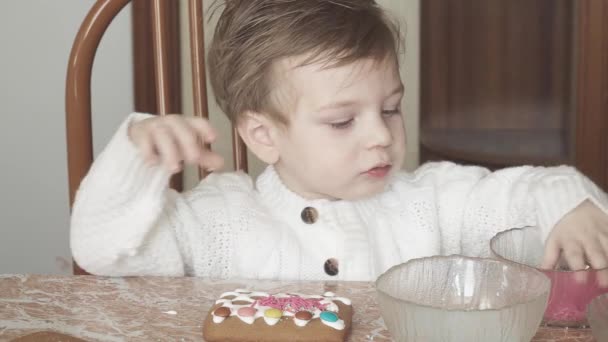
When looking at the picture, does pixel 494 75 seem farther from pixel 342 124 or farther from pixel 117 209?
pixel 117 209

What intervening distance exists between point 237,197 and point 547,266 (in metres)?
0.52

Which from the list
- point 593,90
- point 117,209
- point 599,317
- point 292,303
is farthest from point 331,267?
point 593,90

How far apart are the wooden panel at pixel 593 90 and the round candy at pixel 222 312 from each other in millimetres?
1745

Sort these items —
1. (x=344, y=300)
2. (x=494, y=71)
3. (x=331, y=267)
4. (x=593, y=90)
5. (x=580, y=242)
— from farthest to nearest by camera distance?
(x=494, y=71), (x=593, y=90), (x=331, y=267), (x=580, y=242), (x=344, y=300)

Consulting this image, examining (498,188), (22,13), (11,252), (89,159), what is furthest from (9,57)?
(498,188)

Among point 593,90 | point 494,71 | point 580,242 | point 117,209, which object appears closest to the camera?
point 580,242

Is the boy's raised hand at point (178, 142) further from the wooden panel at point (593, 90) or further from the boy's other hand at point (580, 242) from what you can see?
the wooden panel at point (593, 90)

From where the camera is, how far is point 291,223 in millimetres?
1297

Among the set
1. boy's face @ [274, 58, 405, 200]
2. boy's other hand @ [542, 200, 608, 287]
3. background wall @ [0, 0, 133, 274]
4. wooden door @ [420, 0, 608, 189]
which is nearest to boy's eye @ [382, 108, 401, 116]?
boy's face @ [274, 58, 405, 200]

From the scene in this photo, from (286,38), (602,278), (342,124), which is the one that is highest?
(286,38)

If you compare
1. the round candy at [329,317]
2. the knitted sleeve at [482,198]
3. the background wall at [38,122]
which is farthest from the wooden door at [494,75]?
the round candy at [329,317]

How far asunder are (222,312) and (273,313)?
0.16ft

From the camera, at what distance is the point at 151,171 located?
1.10m

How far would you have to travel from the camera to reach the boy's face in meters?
1.15
